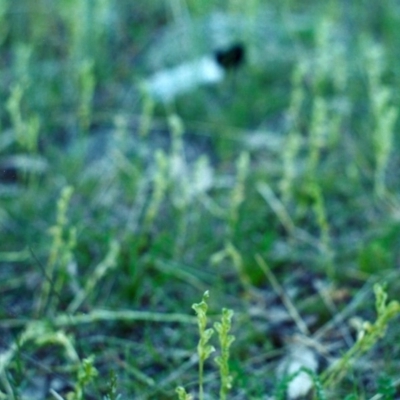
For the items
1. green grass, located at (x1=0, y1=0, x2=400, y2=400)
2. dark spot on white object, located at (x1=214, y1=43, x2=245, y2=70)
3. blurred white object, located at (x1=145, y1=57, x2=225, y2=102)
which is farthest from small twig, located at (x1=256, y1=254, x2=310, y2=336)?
dark spot on white object, located at (x1=214, y1=43, x2=245, y2=70)

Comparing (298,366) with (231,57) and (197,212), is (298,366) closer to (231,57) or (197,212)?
(197,212)

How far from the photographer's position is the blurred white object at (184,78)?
9.03ft

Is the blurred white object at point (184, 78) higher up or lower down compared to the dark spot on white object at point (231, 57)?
lower down

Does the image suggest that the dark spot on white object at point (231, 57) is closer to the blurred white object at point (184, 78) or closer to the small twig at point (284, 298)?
the blurred white object at point (184, 78)

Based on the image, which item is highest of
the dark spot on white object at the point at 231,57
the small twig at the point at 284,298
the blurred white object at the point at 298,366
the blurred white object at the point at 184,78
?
the dark spot on white object at the point at 231,57

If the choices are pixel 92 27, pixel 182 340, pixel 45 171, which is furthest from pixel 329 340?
pixel 92 27

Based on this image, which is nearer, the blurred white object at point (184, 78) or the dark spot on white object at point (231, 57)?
the blurred white object at point (184, 78)

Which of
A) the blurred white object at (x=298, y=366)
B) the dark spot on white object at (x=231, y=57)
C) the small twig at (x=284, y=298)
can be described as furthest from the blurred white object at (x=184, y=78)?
the blurred white object at (x=298, y=366)

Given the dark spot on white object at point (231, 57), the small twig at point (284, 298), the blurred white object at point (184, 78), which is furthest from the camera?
the dark spot on white object at point (231, 57)

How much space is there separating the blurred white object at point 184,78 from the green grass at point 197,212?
0.05 metres

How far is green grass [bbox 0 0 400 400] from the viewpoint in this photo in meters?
1.54

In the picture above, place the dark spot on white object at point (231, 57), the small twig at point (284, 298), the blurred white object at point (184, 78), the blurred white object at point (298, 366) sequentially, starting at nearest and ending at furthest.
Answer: the blurred white object at point (298, 366) < the small twig at point (284, 298) < the blurred white object at point (184, 78) < the dark spot on white object at point (231, 57)

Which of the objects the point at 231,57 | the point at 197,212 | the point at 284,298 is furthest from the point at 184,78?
the point at 284,298

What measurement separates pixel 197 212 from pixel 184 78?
0.91 meters
